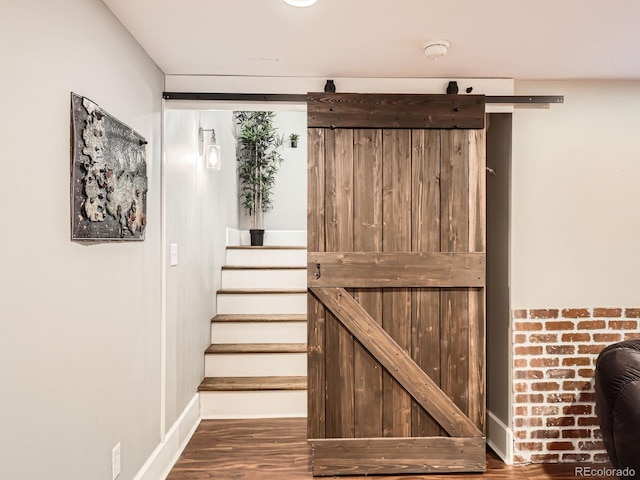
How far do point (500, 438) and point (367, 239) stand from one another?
58.3 inches

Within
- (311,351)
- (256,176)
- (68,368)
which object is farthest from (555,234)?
(256,176)

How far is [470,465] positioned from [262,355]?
62.2 inches

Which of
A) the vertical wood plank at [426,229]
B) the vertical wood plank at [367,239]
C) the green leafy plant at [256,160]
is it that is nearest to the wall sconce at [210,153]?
the vertical wood plank at [367,239]

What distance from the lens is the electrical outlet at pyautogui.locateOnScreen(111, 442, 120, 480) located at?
1.81m

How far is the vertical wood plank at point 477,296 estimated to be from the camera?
251cm

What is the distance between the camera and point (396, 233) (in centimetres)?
251

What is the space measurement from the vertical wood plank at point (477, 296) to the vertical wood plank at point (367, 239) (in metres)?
0.52

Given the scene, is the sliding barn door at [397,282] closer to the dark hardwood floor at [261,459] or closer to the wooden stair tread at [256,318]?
the dark hardwood floor at [261,459]

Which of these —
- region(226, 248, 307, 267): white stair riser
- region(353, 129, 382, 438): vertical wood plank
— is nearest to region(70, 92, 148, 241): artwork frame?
region(353, 129, 382, 438): vertical wood plank

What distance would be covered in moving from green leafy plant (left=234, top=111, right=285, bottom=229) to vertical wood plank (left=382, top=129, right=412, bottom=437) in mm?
2775

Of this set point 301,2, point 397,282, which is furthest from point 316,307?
point 301,2

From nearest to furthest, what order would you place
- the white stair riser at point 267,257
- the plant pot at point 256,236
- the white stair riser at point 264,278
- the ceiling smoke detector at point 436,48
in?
the ceiling smoke detector at point 436,48
the white stair riser at point 264,278
the white stair riser at point 267,257
the plant pot at point 256,236

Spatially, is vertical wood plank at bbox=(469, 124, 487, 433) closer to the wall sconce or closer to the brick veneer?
the brick veneer

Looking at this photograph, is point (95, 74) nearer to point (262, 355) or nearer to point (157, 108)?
point (157, 108)
